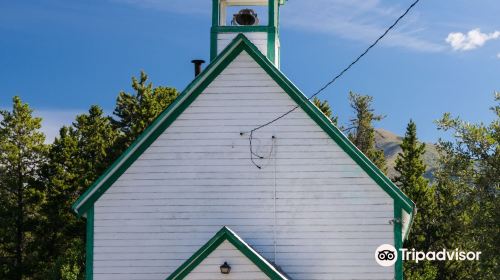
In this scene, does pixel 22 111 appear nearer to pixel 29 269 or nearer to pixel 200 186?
pixel 29 269

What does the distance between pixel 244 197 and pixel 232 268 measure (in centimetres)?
215

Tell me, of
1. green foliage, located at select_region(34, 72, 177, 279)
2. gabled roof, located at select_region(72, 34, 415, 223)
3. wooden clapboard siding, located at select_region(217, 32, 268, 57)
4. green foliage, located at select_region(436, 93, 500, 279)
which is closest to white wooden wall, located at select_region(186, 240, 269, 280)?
gabled roof, located at select_region(72, 34, 415, 223)

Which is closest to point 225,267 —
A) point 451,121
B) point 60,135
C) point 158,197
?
point 158,197

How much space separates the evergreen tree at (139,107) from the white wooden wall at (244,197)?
29.7 m

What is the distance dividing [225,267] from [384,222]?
12.9 feet

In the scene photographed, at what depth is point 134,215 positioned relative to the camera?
47.7 ft

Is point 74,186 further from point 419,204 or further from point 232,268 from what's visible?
point 232,268

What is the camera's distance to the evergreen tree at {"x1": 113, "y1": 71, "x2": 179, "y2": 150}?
148ft

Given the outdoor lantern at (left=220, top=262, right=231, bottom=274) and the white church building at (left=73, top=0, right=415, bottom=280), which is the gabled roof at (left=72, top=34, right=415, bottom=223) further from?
the outdoor lantern at (left=220, top=262, right=231, bottom=274)

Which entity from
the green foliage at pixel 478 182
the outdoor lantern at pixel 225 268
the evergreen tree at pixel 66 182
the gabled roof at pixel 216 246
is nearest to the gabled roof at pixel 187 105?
the gabled roof at pixel 216 246

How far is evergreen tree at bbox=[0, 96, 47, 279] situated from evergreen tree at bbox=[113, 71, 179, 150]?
21.6ft

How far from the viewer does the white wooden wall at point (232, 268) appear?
1270 centimetres

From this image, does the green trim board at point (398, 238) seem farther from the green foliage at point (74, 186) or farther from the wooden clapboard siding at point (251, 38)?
the green foliage at point (74, 186)

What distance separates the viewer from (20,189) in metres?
44.1
